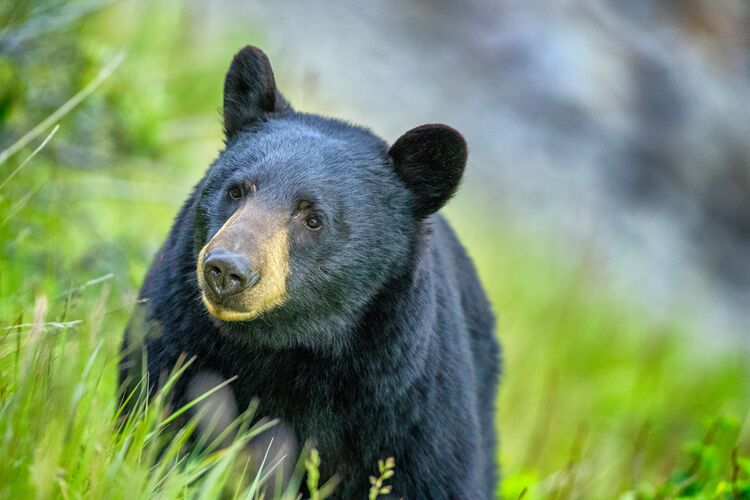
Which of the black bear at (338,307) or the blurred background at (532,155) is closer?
the black bear at (338,307)

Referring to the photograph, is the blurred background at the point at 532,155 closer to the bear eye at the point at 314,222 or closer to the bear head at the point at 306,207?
the bear head at the point at 306,207

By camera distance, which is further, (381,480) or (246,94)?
(246,94)

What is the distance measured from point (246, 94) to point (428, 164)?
2.48 feet

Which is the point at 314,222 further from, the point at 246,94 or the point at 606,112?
the point at 606,112

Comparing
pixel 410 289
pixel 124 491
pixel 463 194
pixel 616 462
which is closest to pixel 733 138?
pixel 463 194

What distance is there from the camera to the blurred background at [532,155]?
5.80 metres

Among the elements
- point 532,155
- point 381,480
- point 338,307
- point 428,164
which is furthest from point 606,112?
point 381,480

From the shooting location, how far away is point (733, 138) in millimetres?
9250

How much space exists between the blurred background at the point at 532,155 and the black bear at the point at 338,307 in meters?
1.40

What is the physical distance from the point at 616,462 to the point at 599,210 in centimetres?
359

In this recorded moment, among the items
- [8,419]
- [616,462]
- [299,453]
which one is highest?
[8,419]

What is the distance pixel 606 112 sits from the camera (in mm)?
9281

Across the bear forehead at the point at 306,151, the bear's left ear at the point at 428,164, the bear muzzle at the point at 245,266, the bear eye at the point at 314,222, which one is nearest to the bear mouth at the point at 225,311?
the bear muzzle at the point at 245,266

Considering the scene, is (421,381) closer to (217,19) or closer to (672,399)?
(672,399)
